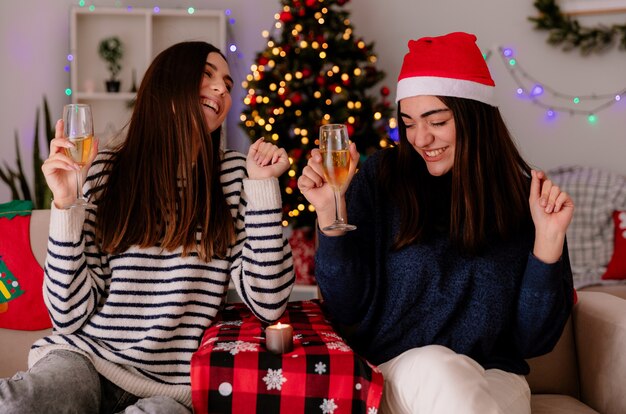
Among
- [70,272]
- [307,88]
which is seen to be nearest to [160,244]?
[70,272]

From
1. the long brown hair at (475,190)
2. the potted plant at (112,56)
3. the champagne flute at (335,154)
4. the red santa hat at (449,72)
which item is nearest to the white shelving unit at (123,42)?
the potted plant at (112,56)

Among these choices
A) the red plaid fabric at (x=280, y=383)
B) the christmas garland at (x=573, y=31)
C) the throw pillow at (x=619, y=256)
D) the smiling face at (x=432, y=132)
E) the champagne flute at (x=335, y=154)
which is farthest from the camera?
the christmas garland at (x=573, y=31)

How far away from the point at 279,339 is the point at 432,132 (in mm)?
634

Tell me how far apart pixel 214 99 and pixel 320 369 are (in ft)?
2.46

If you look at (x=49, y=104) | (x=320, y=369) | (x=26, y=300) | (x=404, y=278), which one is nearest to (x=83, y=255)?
(x=26, y=300)

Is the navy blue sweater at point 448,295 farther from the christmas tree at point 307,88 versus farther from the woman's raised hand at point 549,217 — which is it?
the christmas tree at point 307,88

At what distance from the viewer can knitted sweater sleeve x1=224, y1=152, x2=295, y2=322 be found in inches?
67.3

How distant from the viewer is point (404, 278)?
1740 mm

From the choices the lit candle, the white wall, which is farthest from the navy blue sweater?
the white wall

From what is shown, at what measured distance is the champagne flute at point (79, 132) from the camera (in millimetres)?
1553

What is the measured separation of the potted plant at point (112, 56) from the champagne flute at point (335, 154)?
2.83 metres

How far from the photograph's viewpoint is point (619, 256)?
11.7 ft

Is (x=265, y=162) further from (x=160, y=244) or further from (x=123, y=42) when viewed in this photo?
(x=123, y=42)

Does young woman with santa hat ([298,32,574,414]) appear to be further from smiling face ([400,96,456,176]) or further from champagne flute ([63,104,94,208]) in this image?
champagne flute ([63,104,94,208])
